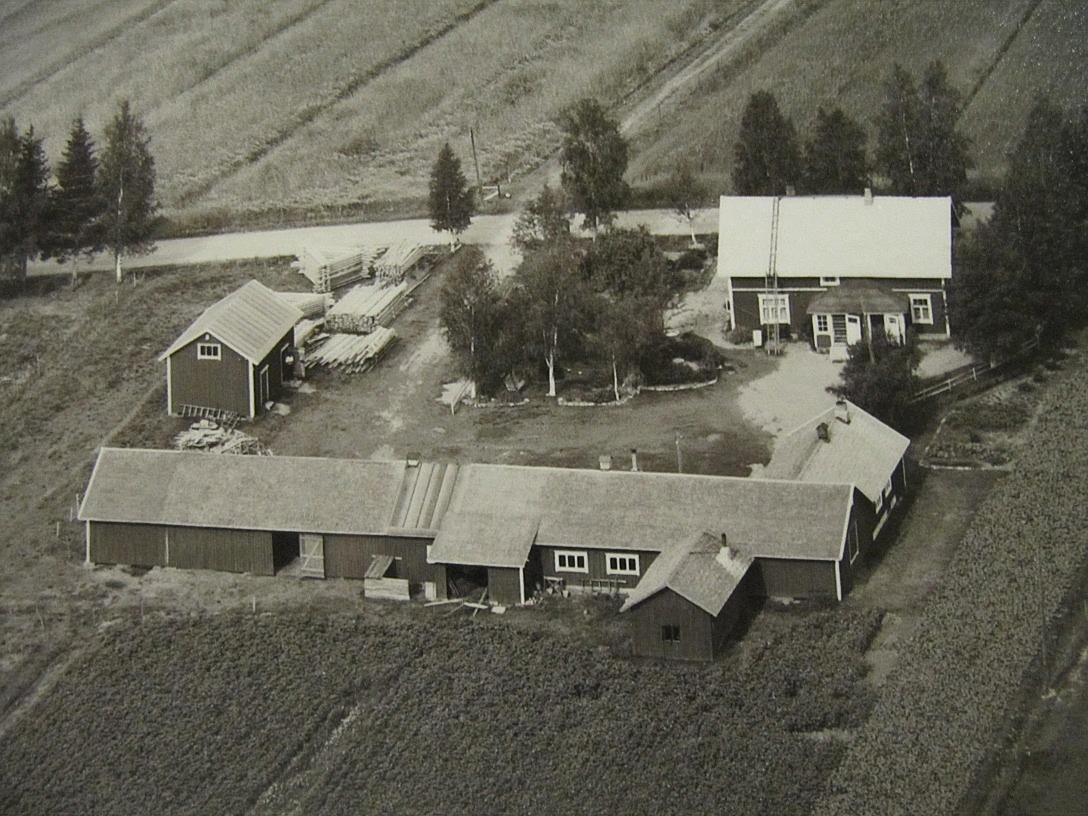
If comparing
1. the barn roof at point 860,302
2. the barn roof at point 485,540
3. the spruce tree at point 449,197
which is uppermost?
the spruce tree at point 449,197

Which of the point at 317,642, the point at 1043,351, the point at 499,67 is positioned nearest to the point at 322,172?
the point at 499,67

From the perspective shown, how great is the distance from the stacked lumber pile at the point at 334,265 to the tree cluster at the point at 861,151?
1706cm

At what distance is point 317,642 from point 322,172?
1886 inches

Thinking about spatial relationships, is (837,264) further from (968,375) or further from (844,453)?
(844,453)

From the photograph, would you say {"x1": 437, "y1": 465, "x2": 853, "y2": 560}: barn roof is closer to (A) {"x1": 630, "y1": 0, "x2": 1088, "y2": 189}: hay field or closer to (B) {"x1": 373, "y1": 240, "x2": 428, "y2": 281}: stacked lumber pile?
(B) {"x1": 373, "y1": 240, "x2": 428, "y2": 281}: stacked lumber pile

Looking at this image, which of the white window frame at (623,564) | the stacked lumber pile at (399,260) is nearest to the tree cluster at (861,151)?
the stacked lumber pile at (399,260)

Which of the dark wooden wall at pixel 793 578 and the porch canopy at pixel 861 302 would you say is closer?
the dark wooden wall at pixel 793 578

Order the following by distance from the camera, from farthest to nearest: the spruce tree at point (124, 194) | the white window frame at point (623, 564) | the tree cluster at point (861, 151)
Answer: the spruce tree at point (124, 194), the tree cluster at point (861, 151), the white window frame at point (623, 564)

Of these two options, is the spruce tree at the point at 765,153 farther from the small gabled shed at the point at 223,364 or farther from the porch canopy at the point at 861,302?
the small gabled shed at the point at 223,364

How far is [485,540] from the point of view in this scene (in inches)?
2004

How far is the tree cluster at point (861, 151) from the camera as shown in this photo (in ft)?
252

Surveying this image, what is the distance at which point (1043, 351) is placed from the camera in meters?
66.1

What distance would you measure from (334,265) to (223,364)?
44.6ft

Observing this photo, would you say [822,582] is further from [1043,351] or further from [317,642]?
[1043,351]
